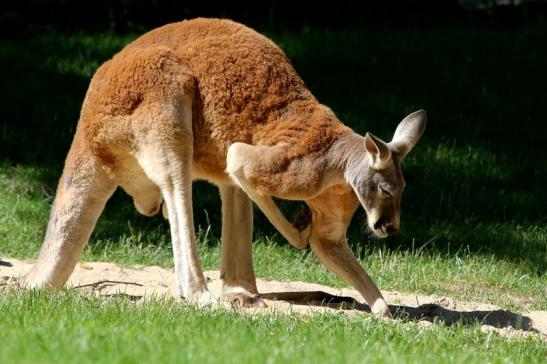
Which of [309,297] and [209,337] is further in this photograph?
[309,297]

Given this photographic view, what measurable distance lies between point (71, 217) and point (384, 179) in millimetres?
2000

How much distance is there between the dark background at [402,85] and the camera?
1007 cm

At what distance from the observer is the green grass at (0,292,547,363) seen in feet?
16.0

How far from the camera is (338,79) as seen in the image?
1223 cm

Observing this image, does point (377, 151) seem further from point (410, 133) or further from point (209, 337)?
point (209, 337)

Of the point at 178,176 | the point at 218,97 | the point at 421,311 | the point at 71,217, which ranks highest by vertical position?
the point at 218,97

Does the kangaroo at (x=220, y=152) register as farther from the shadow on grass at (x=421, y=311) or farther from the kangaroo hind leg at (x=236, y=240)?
the shadow on grass at (x=421, y=311)

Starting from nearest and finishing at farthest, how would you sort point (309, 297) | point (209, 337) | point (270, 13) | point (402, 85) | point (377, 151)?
point (209, 337), point (377, 151), point (309, 297), point (402, 85), point (270, 13)

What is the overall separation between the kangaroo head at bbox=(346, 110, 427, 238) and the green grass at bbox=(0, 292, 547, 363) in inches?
31.6

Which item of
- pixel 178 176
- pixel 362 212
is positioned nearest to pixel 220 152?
pixel 178 176

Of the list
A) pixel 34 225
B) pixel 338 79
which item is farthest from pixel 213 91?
pixel 338 79

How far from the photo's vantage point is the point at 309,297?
Answer: 758cm

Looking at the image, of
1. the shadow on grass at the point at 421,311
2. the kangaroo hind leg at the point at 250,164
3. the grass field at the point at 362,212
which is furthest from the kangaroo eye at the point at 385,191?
the grass field at the point at 362,212

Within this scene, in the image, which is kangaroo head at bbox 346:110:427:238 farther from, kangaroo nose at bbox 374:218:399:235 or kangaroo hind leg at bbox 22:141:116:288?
kangaroo hind leg at bbox 22:141:116:288
